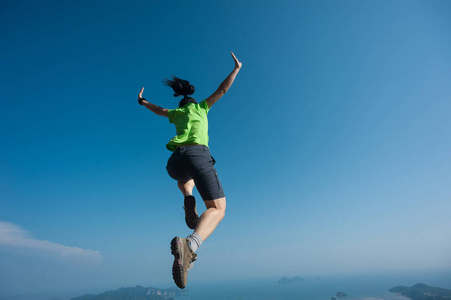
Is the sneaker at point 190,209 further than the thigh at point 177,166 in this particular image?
Yes

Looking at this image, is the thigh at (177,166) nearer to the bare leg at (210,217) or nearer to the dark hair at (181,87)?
the bare leg at (210,217)

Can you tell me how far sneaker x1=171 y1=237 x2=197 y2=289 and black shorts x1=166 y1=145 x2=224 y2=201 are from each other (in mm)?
642

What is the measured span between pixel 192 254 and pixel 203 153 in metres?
1.17

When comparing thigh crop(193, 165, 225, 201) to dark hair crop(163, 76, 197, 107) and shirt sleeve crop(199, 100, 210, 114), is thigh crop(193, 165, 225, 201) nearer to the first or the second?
shirt sleeve crop(199, 100, 210, 114)

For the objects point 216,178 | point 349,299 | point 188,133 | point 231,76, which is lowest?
point 349,299

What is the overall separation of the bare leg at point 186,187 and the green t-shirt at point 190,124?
76cm

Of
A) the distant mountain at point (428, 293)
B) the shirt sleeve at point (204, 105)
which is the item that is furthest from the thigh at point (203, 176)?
the distant mountain at point (428, 293)

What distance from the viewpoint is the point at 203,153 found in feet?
9.11

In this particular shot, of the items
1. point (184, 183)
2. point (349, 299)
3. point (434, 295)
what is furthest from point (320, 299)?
point (184, 183)

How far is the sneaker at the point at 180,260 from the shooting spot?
2.01 m

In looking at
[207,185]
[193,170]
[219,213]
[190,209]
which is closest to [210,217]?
[219,213]

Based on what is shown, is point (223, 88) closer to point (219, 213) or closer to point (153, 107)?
point (153, 107)

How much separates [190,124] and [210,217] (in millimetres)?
1271

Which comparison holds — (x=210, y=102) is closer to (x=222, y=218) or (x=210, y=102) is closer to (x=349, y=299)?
(x=222, y=218)
